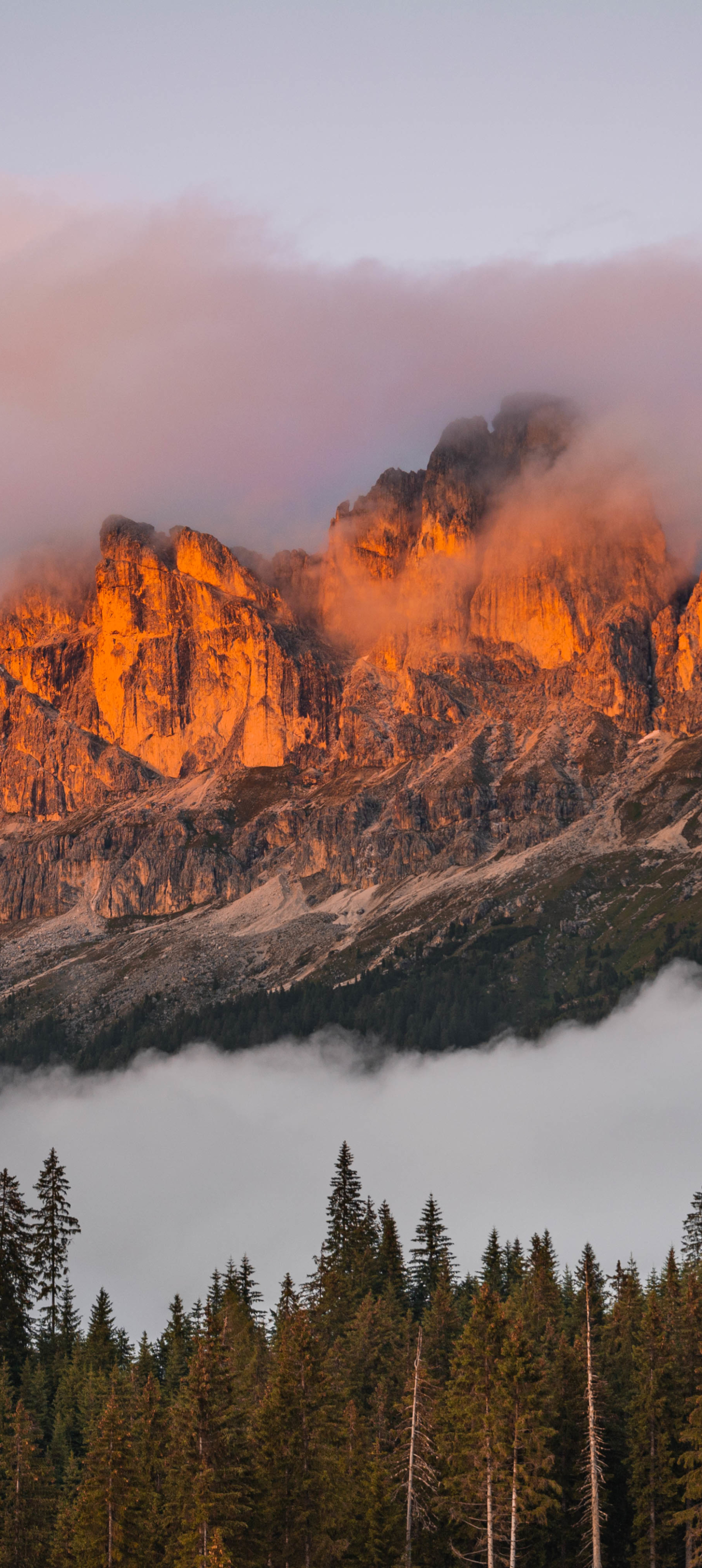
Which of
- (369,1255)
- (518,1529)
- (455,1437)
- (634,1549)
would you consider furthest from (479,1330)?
(369,1255)

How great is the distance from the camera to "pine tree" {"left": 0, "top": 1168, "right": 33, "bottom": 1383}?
10875cm

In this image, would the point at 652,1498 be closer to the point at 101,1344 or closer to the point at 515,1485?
the point at 515,1485

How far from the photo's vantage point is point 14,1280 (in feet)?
361

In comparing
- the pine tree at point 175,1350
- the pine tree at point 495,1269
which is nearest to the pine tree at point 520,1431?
the pine tree at point 175,1350

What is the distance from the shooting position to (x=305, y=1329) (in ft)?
225

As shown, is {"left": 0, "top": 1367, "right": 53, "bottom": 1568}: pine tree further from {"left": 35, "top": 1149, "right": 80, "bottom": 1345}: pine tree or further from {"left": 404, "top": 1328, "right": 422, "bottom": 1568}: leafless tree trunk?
{"left": 35, "top": 1149, "right": 80, "bottom": 1345}: pine tree

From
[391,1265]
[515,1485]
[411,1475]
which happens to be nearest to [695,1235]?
[391,1265]

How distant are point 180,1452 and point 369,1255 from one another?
66.6m

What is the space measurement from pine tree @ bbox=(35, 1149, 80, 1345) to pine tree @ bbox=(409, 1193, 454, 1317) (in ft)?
96.5

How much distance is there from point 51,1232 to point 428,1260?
34805 mm

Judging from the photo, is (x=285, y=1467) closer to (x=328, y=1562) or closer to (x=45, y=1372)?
(x=328, y=1562)

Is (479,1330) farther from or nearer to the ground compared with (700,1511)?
farther from the ground

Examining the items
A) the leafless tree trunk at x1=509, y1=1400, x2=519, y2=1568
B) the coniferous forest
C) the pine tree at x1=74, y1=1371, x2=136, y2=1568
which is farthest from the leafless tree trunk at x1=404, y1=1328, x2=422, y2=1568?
the pine tree at x1=74, y1=1371, x2=136, y2=1568

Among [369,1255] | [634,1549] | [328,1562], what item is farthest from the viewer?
[369,1255]
